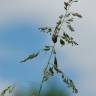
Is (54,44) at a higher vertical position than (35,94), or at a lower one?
higher

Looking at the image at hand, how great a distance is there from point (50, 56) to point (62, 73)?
243 millimetres

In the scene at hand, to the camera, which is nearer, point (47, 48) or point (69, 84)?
point (69, 84)

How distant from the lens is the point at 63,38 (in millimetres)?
4414

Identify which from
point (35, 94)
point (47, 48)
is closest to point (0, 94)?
point (35, 94)

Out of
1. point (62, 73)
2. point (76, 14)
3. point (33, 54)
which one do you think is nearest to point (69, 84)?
point (62, 73)

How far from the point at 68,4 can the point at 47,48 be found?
486 mm

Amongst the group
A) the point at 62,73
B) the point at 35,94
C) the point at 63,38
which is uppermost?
the point at 63,38

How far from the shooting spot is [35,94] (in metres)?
4.57

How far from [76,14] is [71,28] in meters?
0.15

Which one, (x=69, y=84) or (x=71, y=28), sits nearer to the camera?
(x=69, y=84)

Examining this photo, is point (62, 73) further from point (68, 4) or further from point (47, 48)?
point (68, 4)

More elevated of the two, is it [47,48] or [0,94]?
[47,48]

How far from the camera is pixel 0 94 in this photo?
14.6 ft

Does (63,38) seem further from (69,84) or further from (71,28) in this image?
(69,84)
